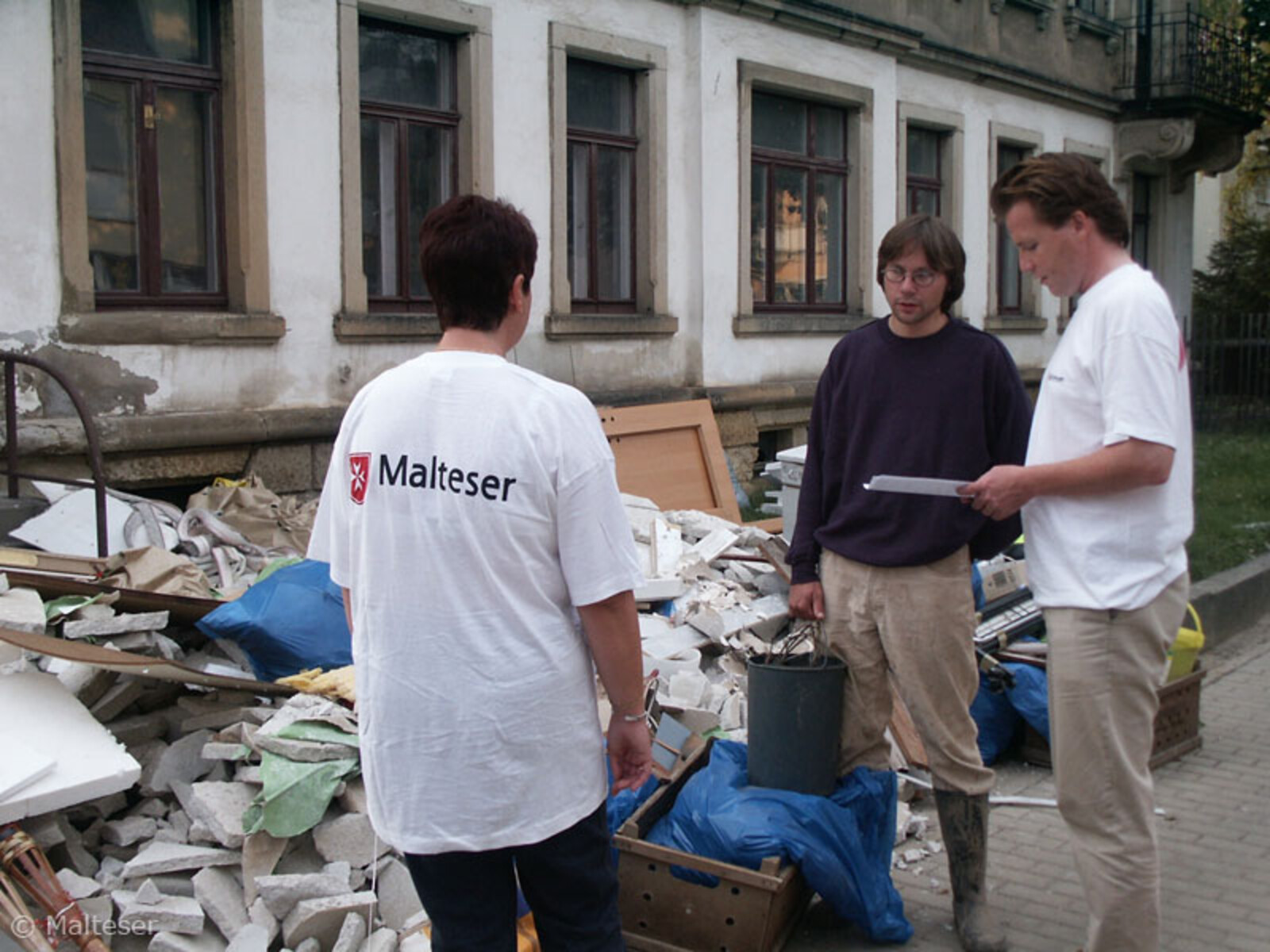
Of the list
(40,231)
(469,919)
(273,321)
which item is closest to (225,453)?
(273,321)

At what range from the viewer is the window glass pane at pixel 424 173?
9781 mm

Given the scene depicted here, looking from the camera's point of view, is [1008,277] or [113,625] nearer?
[113,625]

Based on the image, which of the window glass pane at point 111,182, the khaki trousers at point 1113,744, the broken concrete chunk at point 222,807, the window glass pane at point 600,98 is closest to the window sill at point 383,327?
the window glass pane at point 111,182

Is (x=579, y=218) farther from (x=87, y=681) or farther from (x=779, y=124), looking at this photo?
(x=87, y=681)

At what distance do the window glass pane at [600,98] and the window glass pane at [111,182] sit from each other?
3.81 metres

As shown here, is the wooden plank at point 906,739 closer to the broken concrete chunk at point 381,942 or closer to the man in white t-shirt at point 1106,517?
the man in white t-shirt at point 1106,517

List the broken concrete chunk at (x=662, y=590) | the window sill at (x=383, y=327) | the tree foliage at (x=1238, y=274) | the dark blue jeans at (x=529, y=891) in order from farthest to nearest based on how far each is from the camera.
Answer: the tree foliage at (x=1238, y=274) < the window sill at (x=383, y=327) < the broken concrete chunk at (x=662, y=590) < the dark blue jeans at (x=529, y=891)

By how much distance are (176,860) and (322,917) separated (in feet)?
1.75

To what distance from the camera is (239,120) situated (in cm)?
852

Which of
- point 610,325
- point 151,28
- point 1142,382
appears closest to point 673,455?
point 610,325

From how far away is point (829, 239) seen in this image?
1370 centimetres

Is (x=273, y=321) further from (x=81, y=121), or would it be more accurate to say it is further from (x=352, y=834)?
(x=352, y=834)

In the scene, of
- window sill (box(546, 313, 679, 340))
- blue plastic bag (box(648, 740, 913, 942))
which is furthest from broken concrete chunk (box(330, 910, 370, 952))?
window sill (box(546, 313, 679, 340))

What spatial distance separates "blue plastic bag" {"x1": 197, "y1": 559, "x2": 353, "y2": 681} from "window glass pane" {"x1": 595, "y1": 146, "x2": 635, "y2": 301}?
6.54 metres
